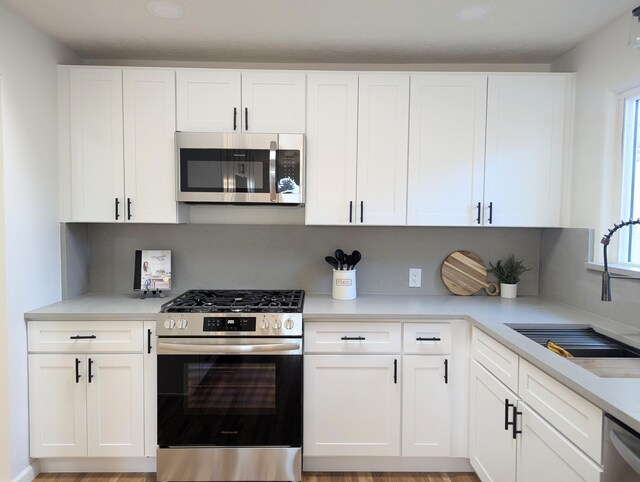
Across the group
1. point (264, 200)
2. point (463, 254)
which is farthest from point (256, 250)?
point (463, 254)

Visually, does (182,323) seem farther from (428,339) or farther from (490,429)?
(490,429)

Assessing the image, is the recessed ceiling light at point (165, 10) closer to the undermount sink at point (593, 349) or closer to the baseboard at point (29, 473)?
the undermount sink at point (593, 349)

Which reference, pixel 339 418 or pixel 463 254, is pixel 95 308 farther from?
pixel 463 254

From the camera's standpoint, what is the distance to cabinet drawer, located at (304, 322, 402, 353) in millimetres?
2301

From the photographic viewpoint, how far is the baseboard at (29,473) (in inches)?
Result: 87.1

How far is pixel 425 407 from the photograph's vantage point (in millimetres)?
2326

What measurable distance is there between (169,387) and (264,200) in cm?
114

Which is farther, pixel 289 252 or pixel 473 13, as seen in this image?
pixel 289 252

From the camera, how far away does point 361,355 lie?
7.59 feet

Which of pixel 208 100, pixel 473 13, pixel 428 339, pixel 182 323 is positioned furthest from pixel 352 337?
pixel 473 13

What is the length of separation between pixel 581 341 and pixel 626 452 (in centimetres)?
90

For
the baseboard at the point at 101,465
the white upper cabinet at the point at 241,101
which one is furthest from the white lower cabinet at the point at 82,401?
the white upper cabinet at the point at 241,101

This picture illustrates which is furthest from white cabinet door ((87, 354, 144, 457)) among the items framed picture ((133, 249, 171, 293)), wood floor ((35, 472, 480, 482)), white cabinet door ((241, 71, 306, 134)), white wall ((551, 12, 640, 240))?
white wall ((551, 12, 640, 240))

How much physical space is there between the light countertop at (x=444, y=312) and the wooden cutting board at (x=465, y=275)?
7 centimetres
